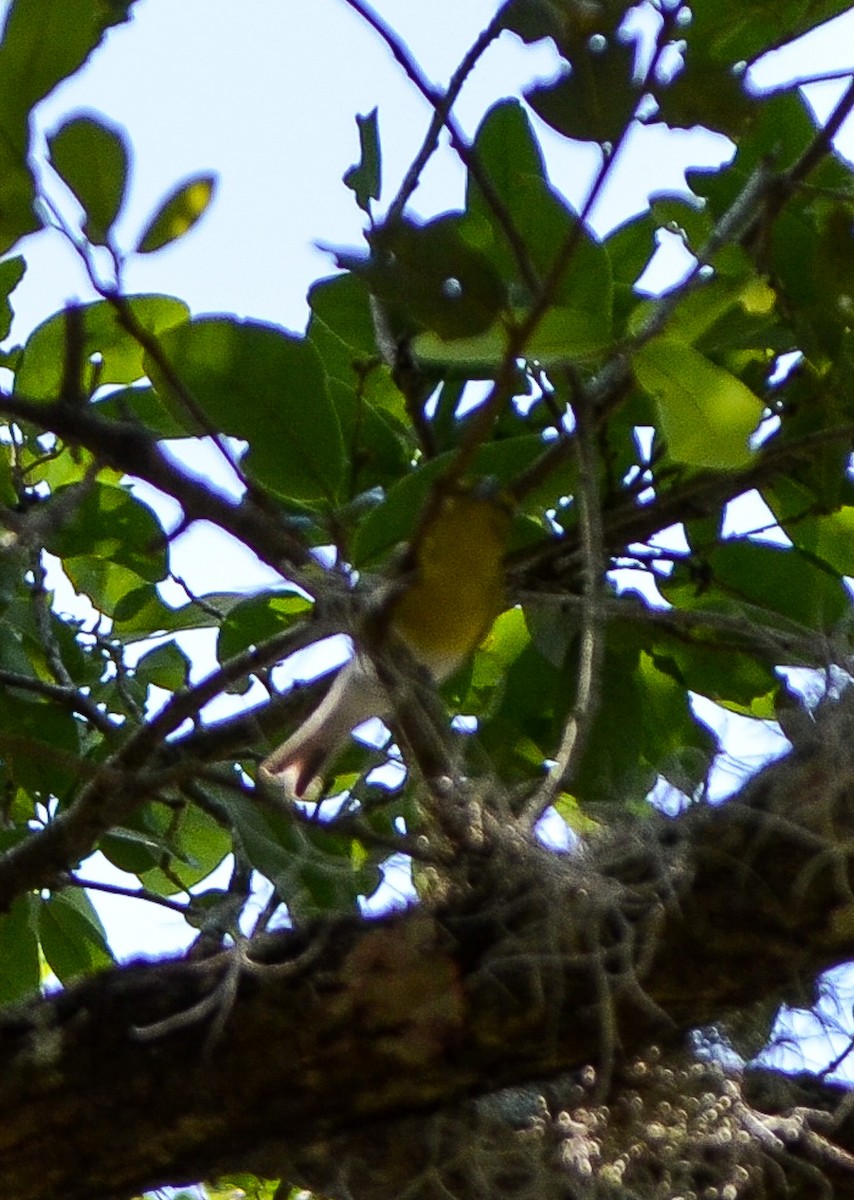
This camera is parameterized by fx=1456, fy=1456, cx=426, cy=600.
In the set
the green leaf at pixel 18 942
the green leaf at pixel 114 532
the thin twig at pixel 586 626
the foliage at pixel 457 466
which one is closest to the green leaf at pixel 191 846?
the foliage at pixel 457 466

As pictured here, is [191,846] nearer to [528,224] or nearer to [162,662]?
[162,662]

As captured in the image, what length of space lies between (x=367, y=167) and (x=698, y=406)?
12.3 inches

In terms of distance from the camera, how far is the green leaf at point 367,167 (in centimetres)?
102

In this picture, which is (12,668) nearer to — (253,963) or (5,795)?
(5,795)

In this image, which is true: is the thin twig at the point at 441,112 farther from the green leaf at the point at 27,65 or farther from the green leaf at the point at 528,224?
the green leaf at the point at 27,65

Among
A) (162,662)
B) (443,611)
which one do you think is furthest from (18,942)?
(443,611)

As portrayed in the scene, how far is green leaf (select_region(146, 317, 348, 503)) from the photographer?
42.8 inches

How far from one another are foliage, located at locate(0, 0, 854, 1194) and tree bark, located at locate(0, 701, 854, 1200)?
6 cm

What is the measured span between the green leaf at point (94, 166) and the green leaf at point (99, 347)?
0.35m

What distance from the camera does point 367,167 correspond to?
1.02 metres

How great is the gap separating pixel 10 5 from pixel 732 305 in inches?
20.6

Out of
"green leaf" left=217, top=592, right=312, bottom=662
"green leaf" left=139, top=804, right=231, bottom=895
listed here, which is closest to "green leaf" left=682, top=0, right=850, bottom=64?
"green leaf" left=217, top=592, right=312, bottom=662

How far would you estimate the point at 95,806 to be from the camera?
1.14 metres

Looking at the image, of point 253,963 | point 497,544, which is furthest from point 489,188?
point 253,963
